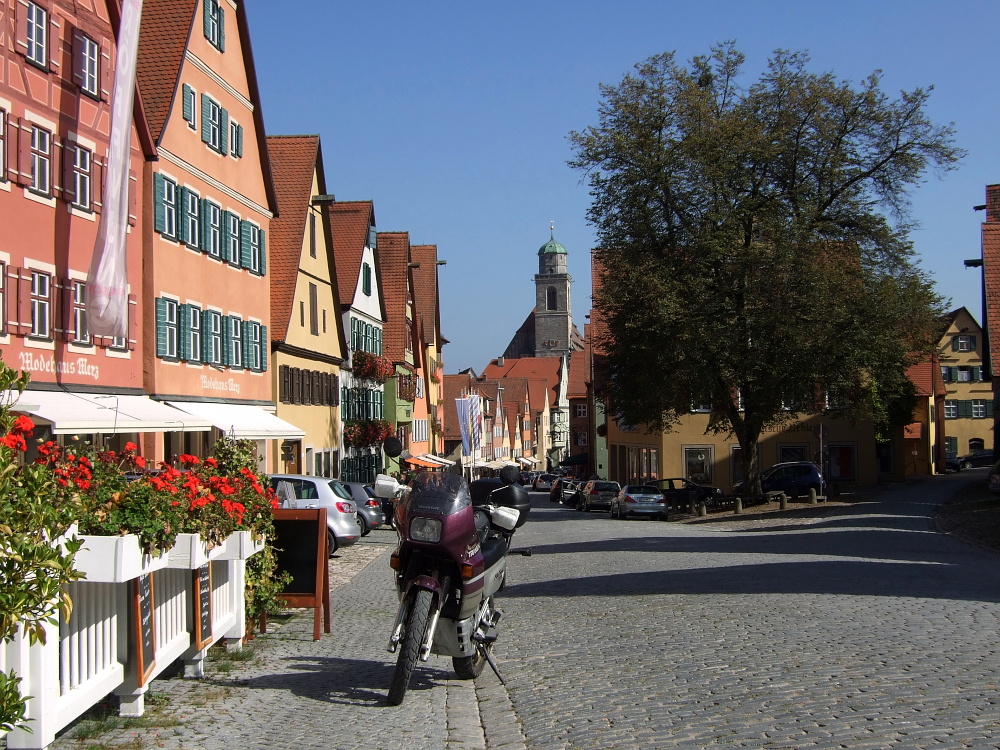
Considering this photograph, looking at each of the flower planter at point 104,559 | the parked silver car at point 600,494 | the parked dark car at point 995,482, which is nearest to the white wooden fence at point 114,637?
the flower planter at point 104,559

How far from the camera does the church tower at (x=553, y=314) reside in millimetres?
182500

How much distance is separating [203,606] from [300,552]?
2952mm

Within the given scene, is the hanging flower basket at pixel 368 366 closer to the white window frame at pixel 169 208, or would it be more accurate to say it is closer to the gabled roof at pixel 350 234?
the gabled roof at pixel 350 234

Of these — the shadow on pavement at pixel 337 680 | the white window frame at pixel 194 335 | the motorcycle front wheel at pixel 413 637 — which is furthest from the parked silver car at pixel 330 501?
the motorcycle front wheel at pixel 413 637

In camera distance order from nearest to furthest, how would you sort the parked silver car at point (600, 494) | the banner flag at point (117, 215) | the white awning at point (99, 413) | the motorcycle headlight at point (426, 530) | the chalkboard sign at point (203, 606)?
the motorcycle headlight at point (426, 530) < the chalkboard sign at point (203, 606) < the white awning at point (99, 413) < the banner flag at point (117, 215) < the parked silver car at point (600, 494)

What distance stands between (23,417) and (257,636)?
639 cm

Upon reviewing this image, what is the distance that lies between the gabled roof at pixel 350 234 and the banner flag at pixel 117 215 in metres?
25.1

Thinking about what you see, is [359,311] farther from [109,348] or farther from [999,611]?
[999,611]

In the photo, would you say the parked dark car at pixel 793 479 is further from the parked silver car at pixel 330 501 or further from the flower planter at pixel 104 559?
the flower planter at pixel 104 559

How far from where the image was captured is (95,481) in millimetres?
6656

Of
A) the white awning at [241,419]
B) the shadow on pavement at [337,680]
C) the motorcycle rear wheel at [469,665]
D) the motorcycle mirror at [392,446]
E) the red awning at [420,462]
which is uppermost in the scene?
the white awning at [241,419]

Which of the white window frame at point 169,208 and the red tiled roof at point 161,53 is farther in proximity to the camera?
the red tiled roof at point 161,53

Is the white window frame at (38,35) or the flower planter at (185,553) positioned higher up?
the white window frame at (38,35)

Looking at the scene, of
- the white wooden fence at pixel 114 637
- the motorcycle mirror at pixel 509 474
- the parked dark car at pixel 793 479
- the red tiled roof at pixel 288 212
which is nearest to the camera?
the white wooden fence at pixel 114 637
